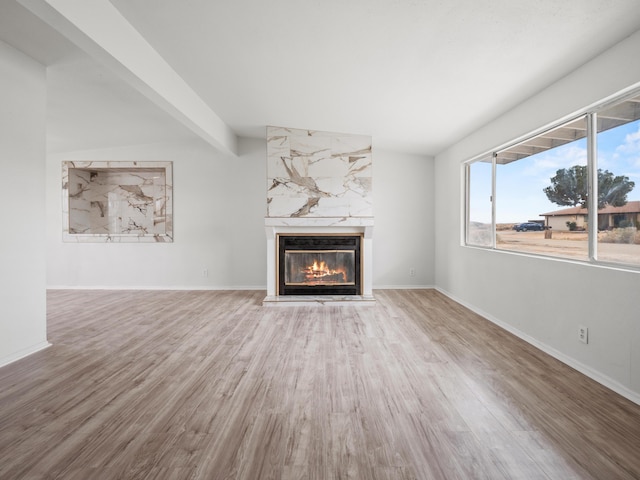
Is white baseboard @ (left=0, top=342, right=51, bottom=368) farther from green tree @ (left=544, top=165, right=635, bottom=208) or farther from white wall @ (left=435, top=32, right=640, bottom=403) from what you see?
green tree @ (left=544, top=165, right=635, bottom=208)

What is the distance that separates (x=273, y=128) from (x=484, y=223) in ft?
10.9

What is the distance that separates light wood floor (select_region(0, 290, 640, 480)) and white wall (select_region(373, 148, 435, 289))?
8.17ft

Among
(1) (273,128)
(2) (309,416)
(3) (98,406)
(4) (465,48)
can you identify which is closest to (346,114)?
(1) (273,128)

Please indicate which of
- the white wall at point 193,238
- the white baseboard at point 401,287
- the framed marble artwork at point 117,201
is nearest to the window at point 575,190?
the white baseboard at point 401,287

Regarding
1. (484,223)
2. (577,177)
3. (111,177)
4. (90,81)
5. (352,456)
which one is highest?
(90,81)

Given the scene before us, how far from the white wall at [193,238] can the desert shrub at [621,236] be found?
4766 millimetres

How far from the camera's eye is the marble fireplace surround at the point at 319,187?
5.05 meters

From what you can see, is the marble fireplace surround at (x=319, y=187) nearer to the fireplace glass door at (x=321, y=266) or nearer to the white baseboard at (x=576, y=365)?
the fireplace glass door at (x=321, y=266)

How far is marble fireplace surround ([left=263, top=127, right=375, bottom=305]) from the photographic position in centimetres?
505

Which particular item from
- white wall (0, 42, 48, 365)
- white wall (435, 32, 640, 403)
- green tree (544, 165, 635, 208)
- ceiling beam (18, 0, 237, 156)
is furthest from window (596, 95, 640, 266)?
→ white wall (0, 42, 48, 365)

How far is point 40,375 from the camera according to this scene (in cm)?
254

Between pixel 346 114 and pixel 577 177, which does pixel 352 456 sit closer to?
pixel 577 177

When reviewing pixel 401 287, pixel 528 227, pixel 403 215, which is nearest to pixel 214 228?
pixel 403 215

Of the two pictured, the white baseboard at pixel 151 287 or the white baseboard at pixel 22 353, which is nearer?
the white baseboard at pixel 22 353
